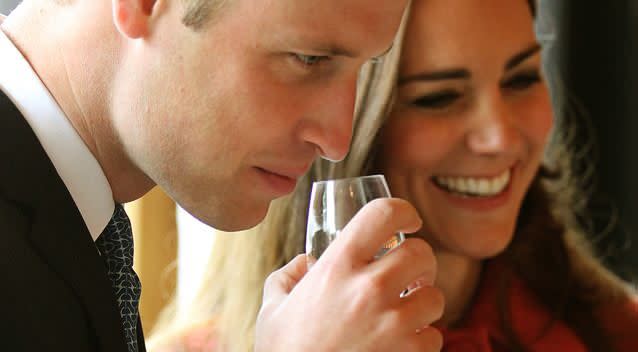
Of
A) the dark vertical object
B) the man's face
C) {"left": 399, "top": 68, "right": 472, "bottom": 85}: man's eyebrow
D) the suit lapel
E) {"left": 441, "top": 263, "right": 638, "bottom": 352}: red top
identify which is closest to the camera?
the suit lapel

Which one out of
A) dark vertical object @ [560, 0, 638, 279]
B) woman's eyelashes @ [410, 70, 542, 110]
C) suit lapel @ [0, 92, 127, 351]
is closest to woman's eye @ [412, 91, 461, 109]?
woman's eyelashes @ [410, 70, 542, 110]

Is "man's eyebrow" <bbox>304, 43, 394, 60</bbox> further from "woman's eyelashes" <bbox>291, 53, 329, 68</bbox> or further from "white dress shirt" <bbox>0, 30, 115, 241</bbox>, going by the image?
"white dress shirt" <bbox>0, 30, 115, 241</bbox>

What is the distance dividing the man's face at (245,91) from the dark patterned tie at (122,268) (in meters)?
0.08

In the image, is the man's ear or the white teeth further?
the white teeth

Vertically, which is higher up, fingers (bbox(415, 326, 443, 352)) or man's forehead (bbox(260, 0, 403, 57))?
man's forehead (bbox(260, 0, 403, 57))

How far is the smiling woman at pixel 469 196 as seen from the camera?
1694mm

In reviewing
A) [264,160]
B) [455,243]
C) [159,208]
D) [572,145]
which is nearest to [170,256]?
[159,208]

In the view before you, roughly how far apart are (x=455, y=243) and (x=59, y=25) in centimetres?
93

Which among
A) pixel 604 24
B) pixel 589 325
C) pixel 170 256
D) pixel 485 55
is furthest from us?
pixel 604 24

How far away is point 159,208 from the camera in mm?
2020

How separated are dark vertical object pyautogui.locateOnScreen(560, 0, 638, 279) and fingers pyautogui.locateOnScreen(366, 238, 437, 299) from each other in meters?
2.10

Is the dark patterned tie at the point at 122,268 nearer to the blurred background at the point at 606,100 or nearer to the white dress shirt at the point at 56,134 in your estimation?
the white dress shirt at the point at 56,134

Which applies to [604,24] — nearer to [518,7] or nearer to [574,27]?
[574,27]

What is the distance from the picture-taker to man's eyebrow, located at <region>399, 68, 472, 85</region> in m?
1.68
